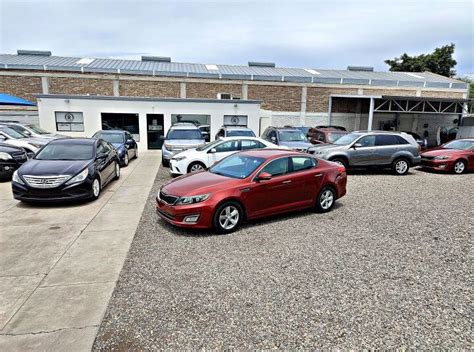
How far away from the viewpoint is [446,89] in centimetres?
2970

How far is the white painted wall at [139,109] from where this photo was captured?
1786 cm

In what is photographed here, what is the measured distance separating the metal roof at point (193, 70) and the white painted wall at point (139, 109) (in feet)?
24.9

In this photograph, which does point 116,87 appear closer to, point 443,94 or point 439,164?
A: point 439,164

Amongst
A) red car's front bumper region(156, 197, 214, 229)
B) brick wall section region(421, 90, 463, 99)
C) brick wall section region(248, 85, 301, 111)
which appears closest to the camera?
red car's front bumper region(156, 197, 214, 229)

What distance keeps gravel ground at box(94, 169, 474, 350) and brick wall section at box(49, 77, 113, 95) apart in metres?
20.9

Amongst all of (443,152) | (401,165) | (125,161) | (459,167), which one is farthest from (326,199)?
(125,161)

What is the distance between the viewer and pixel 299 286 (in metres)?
3.80

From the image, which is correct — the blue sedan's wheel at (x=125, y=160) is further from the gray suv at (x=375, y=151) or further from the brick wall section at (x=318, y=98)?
the brick wall section at (x=318, y=98)

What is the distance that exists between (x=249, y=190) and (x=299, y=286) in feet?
7.46

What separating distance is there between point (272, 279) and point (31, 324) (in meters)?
2.66

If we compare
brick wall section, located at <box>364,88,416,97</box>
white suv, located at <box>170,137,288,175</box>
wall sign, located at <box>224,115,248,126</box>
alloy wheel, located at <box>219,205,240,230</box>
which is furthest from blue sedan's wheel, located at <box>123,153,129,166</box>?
brick wall section, located at <box>364,88,416,97</box>

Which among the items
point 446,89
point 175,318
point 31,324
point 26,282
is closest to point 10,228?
point 26,282

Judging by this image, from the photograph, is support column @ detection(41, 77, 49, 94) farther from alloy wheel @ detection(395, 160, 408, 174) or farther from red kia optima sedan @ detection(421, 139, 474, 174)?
red kia optima sedan @ detection(421, 139, 474, 174)

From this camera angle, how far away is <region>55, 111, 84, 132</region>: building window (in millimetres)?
18078
